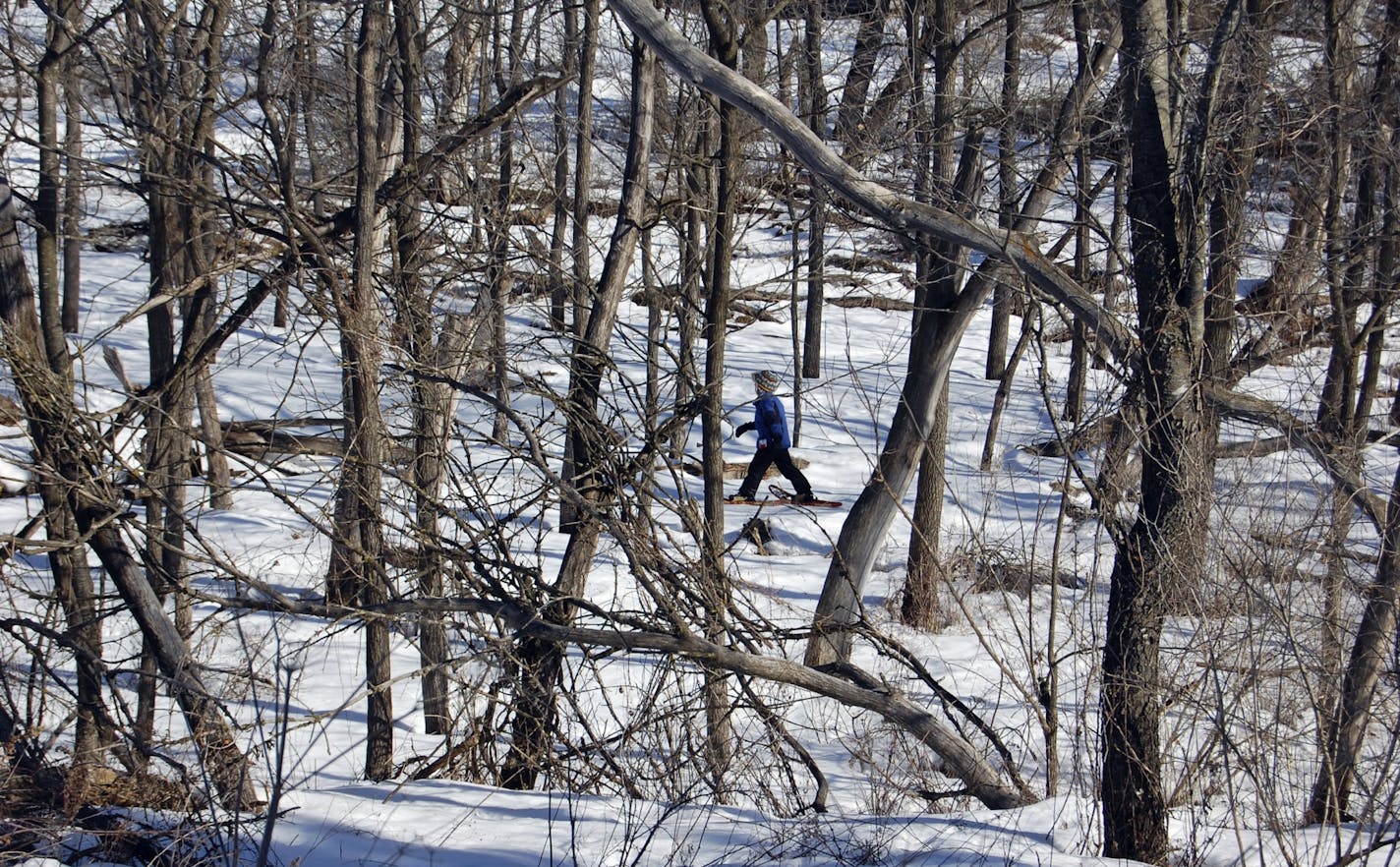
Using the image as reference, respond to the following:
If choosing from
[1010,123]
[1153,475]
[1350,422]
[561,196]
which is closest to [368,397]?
[561,196]

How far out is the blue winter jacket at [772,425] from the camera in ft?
40.7

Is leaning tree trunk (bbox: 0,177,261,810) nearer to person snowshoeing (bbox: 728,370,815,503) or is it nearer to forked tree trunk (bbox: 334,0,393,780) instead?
forked tree trunk (bbox: 334,0,393,780)

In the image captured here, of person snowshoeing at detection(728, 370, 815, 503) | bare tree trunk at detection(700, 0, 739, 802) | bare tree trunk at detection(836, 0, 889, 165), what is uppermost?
bare tree trunk at detection(836, 0, 889, 165)

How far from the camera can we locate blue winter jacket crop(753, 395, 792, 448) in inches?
488

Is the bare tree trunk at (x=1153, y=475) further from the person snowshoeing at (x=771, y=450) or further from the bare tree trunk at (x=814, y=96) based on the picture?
the person snowshoeing at (x=771, y=450)

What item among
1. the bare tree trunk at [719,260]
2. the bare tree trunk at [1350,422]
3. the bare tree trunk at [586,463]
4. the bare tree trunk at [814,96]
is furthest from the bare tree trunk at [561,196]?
the bare tree trunk at [1350,422]

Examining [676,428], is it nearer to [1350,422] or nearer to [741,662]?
[741,662]

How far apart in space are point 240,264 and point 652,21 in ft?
9.04

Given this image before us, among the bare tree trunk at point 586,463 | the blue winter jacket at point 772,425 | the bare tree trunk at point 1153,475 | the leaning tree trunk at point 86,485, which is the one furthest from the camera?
the blue winter jacket at point 772,425

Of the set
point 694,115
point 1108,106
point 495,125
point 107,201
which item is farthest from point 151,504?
point 107,201

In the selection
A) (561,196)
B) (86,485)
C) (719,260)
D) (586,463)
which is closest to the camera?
(86,485)

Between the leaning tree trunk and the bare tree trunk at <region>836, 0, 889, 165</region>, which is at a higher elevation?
the bare tree trunk at <region>836, 0, 889, 165</region>

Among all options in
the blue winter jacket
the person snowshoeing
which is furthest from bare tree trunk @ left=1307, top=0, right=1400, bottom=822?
the blue winter jacket

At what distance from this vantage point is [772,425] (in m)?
12.5
